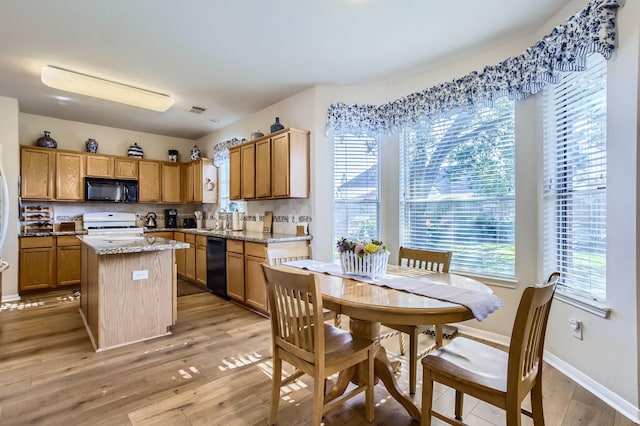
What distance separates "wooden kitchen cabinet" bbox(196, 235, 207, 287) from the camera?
4.66 m

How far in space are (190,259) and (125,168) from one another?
2062 mm

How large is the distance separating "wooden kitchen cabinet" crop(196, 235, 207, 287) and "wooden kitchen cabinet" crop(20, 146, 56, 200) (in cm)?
235

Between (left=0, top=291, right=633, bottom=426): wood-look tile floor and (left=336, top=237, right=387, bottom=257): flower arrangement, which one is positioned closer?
(left=0, top=291, right=633, bottom=426): wood-look tile floor

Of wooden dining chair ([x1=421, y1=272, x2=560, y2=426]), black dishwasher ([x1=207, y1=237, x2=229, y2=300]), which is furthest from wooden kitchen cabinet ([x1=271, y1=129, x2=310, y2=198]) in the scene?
wooden dining chair ([x1=421, y1=272, x2=560, y2=426])

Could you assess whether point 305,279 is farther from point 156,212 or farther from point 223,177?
point 156,212

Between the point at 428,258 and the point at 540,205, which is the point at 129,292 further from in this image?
the point at 540,205

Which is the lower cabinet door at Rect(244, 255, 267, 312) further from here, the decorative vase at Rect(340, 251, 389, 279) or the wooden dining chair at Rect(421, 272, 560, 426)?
the wooden dining chair at Rect(421, 272, 560, 426)

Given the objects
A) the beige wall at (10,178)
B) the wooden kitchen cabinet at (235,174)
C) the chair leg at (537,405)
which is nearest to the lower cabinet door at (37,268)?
the beige wall at (10,178)

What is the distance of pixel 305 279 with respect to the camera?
1.50 metres

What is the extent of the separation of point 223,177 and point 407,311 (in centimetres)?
491

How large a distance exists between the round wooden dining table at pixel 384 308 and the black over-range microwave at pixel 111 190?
15.8ft

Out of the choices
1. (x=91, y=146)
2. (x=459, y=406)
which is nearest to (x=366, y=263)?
(x=459, y=406)

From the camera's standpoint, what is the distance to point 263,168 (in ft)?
13.5

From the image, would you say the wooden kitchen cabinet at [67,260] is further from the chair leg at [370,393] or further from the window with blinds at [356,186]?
the chair leg at [370,393]
